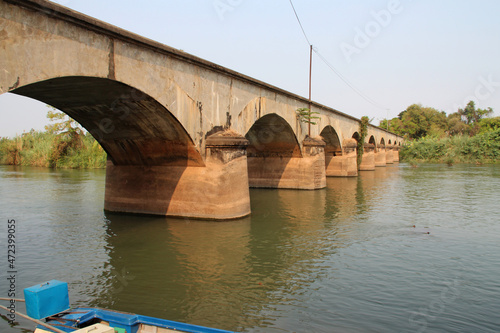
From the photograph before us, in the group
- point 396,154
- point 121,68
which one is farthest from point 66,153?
point 396,154

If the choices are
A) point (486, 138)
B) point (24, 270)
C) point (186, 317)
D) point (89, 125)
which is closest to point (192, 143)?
point (89, 125)

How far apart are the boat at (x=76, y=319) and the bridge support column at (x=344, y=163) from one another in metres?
29.3

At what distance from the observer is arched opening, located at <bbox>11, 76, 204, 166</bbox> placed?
10109 mm

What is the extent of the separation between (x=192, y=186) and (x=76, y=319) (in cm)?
847

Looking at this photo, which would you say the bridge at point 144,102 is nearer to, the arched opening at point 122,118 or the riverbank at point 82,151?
the arched opening at point 122,118

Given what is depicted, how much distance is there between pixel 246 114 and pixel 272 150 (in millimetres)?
7403

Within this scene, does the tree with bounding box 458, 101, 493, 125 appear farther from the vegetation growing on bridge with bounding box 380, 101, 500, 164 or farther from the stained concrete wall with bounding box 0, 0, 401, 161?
the stained concrete wall with bounding box 0, 0, 401, 161

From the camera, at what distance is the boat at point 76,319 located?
193 inches

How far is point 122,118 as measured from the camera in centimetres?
1262

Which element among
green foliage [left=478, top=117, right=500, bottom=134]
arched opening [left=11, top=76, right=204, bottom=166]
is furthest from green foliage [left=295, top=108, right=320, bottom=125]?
green foliage [left=478, top=117, right=500, bottom=134]

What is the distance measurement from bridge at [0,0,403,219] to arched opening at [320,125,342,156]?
1106cm

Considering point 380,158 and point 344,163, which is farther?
point 380,158

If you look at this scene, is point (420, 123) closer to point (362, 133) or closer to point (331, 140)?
point (362, 133)

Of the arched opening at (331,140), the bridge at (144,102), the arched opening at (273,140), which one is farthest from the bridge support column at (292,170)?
the arched opening at (331,140)
